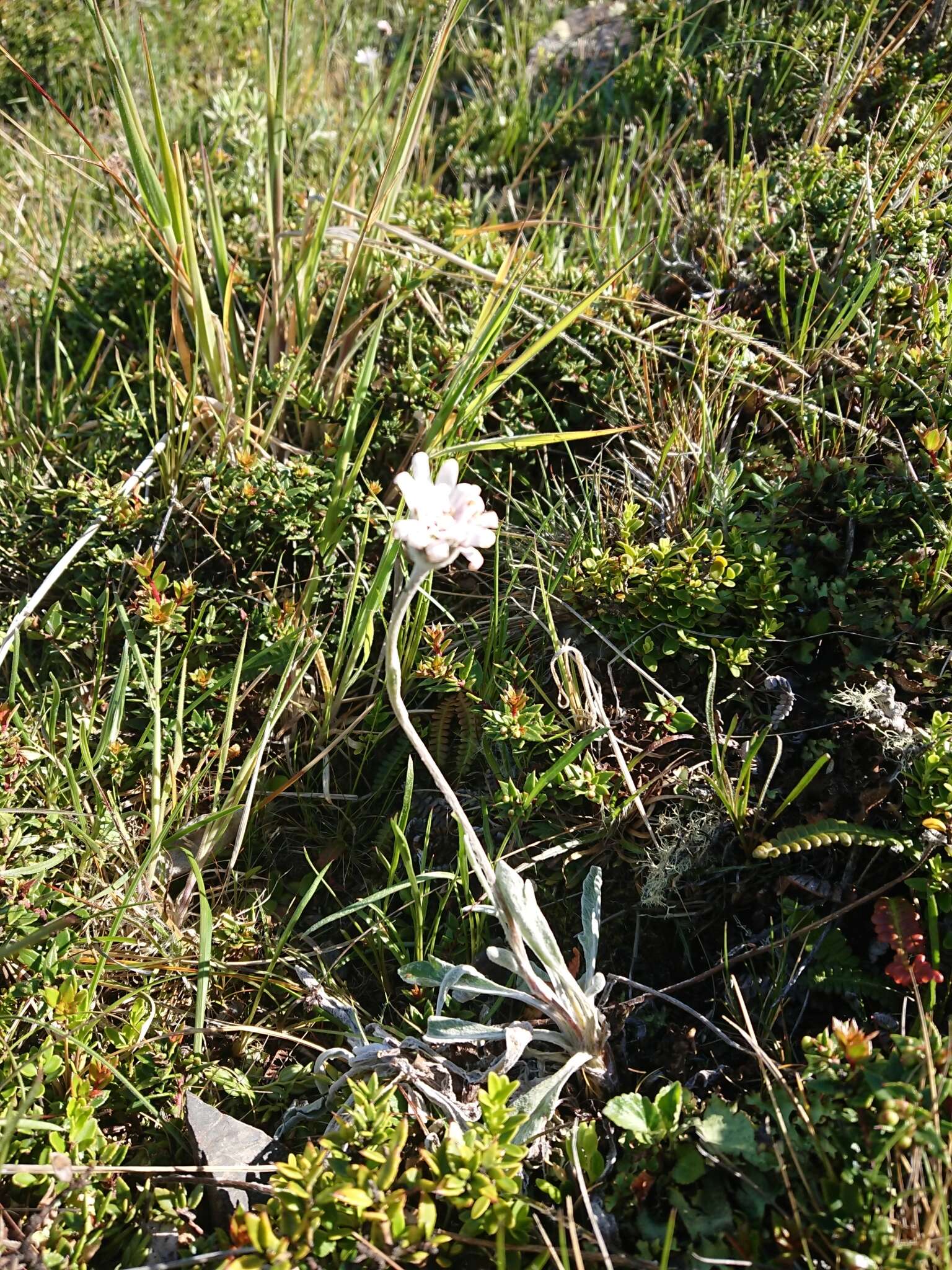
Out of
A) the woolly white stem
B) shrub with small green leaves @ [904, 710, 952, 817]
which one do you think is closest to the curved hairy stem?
the woolly white stem

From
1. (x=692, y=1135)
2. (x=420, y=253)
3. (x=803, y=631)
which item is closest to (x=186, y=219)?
(x=420, y=253)

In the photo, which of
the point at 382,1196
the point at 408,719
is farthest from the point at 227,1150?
the point at 408,719

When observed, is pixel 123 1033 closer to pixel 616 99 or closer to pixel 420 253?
pixel 420 253

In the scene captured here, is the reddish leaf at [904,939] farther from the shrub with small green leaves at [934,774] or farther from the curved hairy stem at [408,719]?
the curved hairy stem at [408,719]

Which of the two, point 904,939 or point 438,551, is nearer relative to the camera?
point 438,551

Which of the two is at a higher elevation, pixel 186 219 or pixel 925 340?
pixel 186 219

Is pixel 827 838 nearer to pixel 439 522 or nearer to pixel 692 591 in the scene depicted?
pixel 692 591

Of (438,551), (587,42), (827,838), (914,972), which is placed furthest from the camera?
(587,42)
